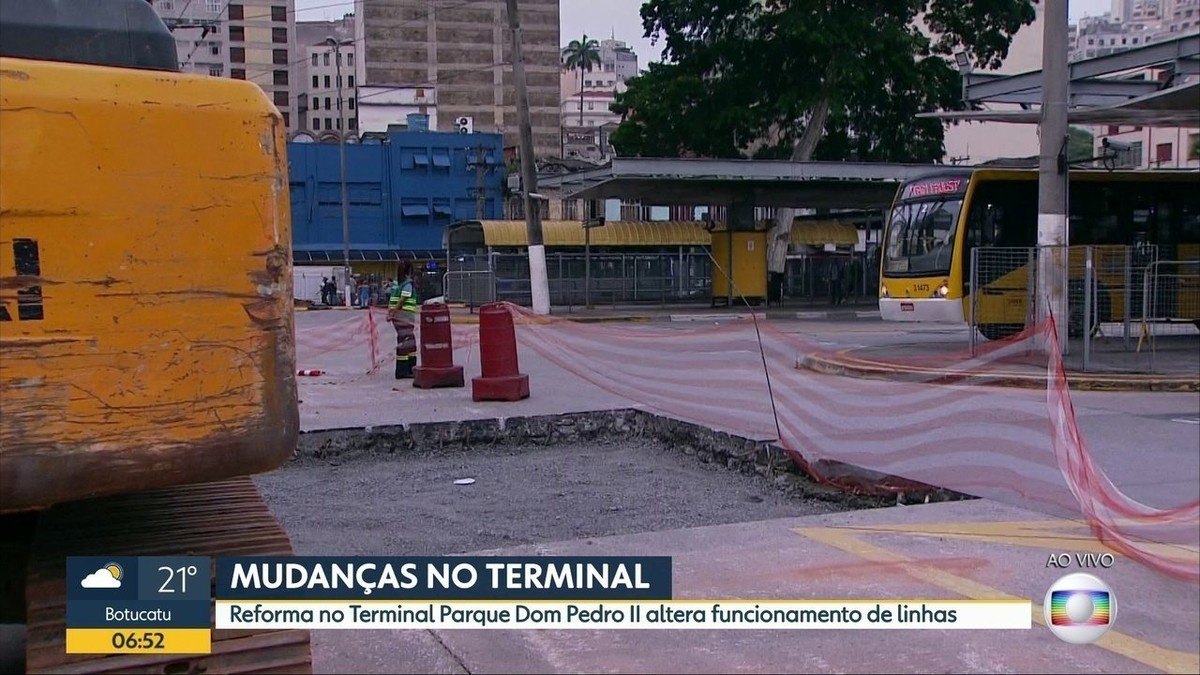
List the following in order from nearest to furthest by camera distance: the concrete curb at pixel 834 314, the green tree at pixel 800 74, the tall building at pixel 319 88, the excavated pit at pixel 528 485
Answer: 1. the excavated pit at pixel 528 485
2. the concrete curb at pixel 834 314
3. the green tree at pixel 800 74
4. the tall building at pixel 319 88

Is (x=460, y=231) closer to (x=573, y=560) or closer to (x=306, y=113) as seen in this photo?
(x=573, y=560)

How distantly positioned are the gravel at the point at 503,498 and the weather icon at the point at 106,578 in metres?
Result: 3.18

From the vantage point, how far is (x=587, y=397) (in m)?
13.6

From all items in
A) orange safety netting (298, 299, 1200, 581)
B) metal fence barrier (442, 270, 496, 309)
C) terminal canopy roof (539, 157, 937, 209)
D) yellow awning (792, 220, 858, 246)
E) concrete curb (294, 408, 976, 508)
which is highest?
terminal canopy roof (539, 157, 937, 209)

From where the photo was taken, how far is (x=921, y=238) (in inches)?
848

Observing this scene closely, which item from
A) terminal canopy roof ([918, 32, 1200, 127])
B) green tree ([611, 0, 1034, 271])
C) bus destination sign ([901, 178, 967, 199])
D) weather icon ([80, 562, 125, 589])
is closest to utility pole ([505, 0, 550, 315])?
green tree ([611, 0, 1034, 271])

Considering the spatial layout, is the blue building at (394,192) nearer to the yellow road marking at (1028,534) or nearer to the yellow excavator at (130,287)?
the yellow road marking at (1028,534)

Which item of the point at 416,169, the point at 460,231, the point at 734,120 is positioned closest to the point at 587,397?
the point at 734,120

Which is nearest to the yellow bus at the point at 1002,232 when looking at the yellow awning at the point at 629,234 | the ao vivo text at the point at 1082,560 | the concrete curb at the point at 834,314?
the ao vivo text at the point at 1082,560

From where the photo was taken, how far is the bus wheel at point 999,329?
17891mm

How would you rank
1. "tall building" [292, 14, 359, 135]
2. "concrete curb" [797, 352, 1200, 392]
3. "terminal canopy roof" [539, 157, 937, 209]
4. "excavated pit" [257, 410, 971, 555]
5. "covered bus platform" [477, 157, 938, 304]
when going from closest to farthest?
"excavated pit" [257, 410, 971, 555], "concrete curb" [797, 352, 1200, 392], "terminal canopy roof" [539, 157, 937, 209], "covered bus platform" [477, 157, 938, 304], "tall building" [292, 14, 359, 135]

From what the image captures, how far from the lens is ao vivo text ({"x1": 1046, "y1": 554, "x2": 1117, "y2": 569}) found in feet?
19.7

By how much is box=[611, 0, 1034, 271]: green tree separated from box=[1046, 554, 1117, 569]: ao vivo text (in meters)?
33.8

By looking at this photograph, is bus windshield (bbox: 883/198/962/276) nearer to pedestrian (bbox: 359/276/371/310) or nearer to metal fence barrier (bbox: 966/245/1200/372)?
metal fence barrier (bbox: 966/245/1200/372)
